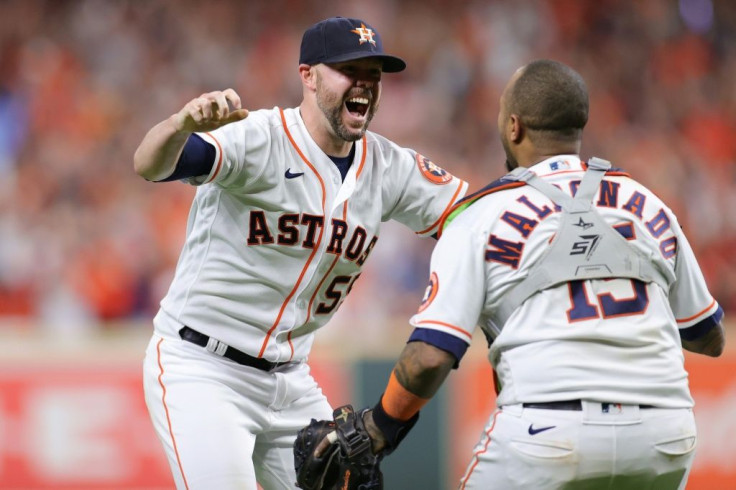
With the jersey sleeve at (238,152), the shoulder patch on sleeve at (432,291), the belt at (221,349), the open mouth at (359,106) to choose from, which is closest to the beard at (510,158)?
the shoulder patch on sleeve at (432,291)

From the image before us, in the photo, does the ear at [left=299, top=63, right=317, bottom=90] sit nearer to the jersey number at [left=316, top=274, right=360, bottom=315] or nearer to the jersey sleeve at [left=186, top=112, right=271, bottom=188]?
the jersey sleeve at [left=186, top=112, right=271, bottom=188]

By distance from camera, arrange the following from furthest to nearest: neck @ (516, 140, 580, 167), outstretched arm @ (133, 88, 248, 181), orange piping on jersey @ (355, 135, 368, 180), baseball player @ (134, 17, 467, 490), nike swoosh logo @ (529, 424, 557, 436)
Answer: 1. orange piping on jersey @ (355, 135, 368, 180)
2. baseball player @ (134, 17, 467, 490)
3. outstretched arm @ (133, 88, 248, 181)
4. neck @ (516, 140, 580, 167)
5. nike swoosh logo @ (529, 424, 557, 436)

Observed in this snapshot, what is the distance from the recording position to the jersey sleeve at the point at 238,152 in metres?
3.76

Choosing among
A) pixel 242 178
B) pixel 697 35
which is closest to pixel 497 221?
pixel 242 178

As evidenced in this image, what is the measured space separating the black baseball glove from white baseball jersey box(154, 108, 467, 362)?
693 mm

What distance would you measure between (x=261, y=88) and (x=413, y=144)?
189 cm

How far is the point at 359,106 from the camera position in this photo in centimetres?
418

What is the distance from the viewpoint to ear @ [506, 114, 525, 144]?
339 cm

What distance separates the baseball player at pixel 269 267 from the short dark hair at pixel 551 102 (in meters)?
0.89

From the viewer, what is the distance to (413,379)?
315 centimetres

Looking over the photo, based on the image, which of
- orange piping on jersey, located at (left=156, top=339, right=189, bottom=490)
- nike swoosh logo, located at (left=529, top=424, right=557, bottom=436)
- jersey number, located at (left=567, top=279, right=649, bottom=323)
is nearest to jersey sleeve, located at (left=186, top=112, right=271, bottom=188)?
orange piping on jersey, located at (left=156, top=339, right=189, bottom=490)

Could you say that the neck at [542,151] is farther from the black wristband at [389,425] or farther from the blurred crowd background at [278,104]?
the blurred crowd background at [278,104]

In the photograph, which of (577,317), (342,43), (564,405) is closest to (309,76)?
(342,43)

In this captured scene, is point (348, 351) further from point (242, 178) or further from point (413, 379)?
point (413, 379)
